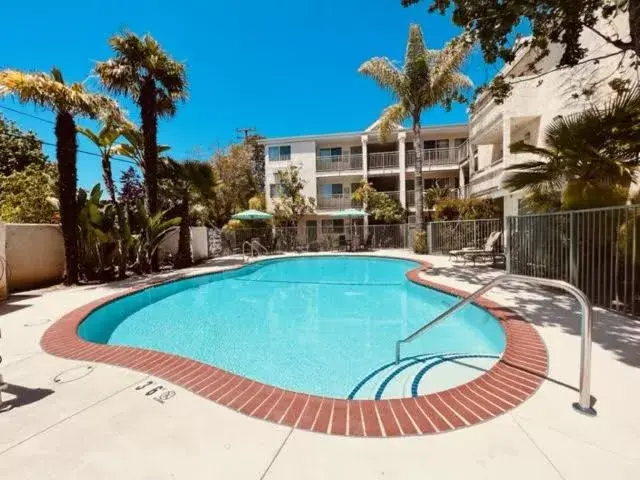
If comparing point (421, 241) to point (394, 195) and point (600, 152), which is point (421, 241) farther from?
point (600, 152)

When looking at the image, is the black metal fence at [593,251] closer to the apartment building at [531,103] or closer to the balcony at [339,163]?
the apartment building at [531,103]

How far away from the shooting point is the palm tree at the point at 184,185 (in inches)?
537

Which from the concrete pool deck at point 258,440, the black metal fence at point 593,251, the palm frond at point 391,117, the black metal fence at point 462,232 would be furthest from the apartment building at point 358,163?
the concrete pool deck at point 258,440

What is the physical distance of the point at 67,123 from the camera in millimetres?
9438

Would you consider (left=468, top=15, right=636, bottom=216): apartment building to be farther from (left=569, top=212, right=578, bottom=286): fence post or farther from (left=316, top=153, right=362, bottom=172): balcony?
(left=316, top=153, right=362, bottom=172): balcony

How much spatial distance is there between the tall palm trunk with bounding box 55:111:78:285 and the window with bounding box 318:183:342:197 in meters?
18.7

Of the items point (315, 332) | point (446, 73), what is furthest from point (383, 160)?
point (315, 332)

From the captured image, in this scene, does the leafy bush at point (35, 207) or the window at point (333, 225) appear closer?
the leafy bush at point (35, 207)

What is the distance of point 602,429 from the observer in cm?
244

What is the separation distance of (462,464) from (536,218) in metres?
7.79

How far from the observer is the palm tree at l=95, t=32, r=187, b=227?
36.3 feet

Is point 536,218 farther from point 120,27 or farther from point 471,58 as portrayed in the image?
point 120,27

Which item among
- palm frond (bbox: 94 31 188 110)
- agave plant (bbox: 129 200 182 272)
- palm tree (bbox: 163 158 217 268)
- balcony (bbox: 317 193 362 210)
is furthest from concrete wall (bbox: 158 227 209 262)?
balcony (bbox: 317 193 362 210)

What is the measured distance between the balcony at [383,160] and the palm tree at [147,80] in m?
15.5
